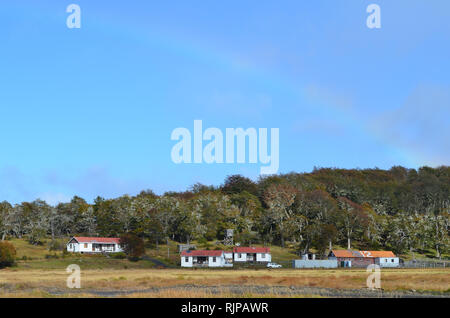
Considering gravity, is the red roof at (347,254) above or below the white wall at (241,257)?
above

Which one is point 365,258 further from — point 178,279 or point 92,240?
point 92,240

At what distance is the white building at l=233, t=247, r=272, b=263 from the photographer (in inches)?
4114

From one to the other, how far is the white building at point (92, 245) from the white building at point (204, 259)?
19789mm

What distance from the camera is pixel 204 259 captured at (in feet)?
328

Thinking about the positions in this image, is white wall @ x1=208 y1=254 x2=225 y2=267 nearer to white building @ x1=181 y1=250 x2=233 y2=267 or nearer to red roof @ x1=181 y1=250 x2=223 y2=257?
white building @ x1=181 y1=250 x2=233 y2=267

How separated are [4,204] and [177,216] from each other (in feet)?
184

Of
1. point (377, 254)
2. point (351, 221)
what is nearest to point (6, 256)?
point (377, 254)

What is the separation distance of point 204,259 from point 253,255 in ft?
39.4

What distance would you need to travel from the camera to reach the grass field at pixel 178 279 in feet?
131

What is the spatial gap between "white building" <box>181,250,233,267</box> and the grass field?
9.57ft

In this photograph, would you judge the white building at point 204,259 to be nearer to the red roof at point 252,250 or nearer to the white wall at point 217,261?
the white wall at point 217,261

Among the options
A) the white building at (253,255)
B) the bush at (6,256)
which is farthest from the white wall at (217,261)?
the bush at (6,256)
